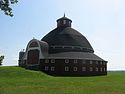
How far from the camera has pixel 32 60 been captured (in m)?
62.6

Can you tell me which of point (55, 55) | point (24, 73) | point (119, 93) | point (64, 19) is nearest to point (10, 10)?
point (119, 93)

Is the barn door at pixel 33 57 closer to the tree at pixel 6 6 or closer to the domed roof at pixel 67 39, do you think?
the domed roof at pixel 67 39

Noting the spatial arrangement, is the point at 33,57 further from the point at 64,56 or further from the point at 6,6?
the point at 6,6

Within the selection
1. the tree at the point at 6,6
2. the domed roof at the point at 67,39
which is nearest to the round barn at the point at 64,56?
the domed roof at the point at 67,39

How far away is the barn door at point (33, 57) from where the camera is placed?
202 feet

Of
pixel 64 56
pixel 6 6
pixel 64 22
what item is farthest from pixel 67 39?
pixel 6 6

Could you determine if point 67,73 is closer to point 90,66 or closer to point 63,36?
point 90,66

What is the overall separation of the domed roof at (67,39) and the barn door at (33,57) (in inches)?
182

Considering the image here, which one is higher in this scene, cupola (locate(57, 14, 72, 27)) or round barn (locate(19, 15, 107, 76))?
cupola (locate(57, 14, 72, 27))

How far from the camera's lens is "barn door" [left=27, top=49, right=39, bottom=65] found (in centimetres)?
6166

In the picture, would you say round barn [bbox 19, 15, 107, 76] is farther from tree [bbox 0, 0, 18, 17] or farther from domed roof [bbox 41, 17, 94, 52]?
tree [bbox 0, 0, 18, 17]

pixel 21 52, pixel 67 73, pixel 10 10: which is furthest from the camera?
pixel 21 52

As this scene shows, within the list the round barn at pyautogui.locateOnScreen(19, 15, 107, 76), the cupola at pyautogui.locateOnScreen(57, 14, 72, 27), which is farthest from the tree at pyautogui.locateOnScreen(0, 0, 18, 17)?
the cupola at pyautogui.locateOnScreen(57, 14, 72, 27)

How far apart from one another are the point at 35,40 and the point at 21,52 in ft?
67.2
